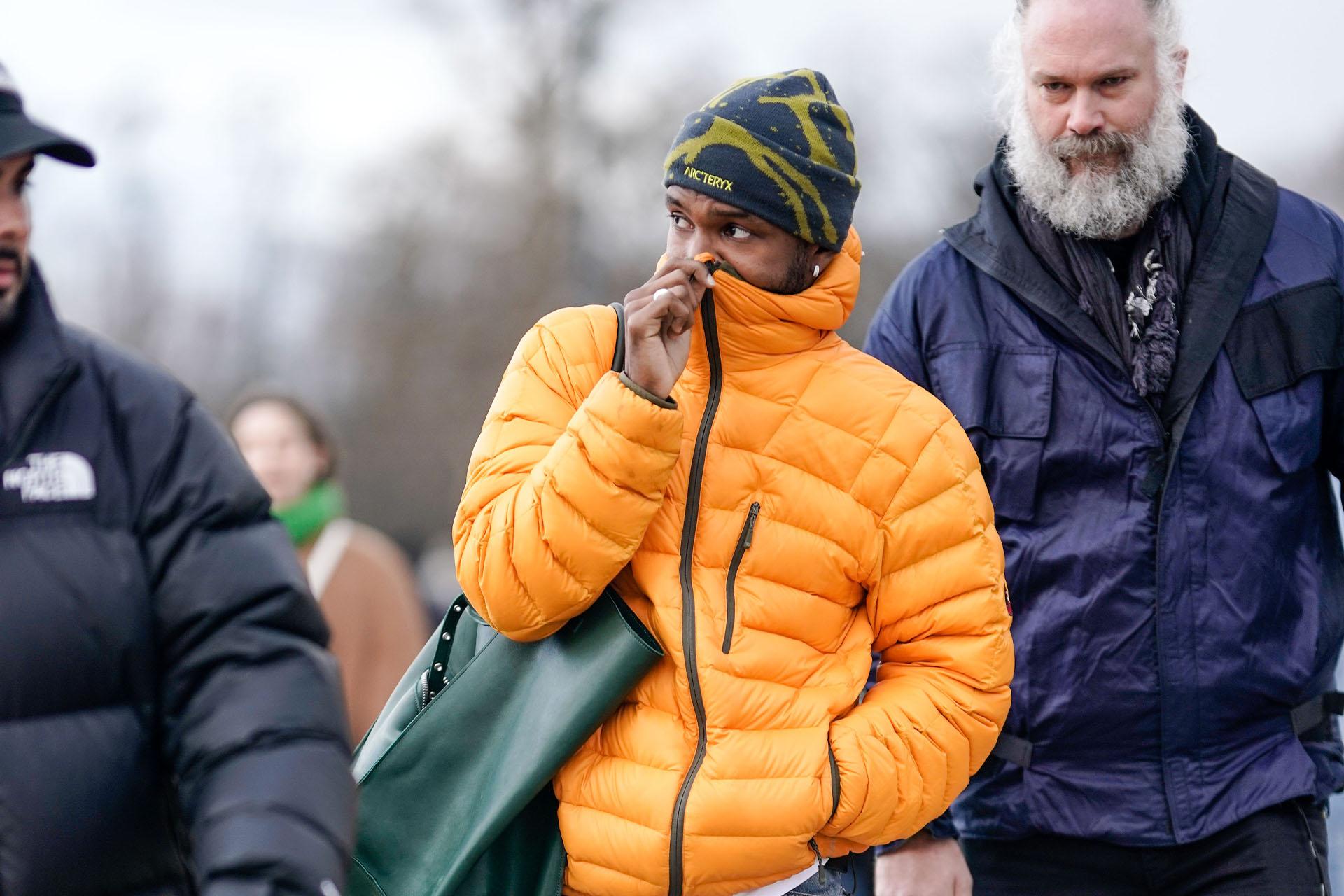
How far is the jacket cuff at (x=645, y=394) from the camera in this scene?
8.91 feet

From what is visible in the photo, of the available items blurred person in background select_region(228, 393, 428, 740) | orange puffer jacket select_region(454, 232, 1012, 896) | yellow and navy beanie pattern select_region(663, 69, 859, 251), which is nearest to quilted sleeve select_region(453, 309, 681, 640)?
orange puffer jacket select_region(454, 232, 1012, 896)

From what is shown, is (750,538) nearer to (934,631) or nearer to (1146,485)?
(934,631)

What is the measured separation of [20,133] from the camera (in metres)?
2.16

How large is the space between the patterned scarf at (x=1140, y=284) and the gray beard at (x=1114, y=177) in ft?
0.11

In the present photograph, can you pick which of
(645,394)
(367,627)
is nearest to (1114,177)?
(645,394)

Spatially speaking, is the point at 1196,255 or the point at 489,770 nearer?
the point at 489,770

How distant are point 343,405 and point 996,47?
104 feet

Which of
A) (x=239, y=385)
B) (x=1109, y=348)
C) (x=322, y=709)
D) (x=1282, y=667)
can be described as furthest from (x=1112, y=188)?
(x=239, y=385)

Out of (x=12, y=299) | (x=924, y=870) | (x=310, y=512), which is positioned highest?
(x=12, y=299)

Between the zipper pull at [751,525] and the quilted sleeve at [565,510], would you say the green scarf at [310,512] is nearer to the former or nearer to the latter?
the quilted sleeve at [565,510]

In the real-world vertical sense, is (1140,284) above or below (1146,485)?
above

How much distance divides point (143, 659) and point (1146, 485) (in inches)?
83.3

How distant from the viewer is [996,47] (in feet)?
12.9

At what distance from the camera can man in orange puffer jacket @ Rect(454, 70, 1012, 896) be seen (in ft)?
8.95
